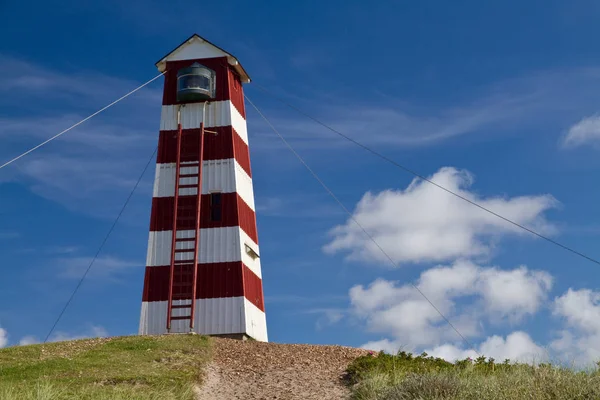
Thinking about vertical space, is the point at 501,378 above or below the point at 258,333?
below

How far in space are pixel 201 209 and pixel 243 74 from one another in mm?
6664

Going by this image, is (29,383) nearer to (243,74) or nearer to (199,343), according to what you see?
(199,343)

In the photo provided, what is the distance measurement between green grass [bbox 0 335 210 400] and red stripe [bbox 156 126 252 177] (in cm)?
767

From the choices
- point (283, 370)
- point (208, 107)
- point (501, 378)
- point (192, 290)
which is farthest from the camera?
point (208, 107)

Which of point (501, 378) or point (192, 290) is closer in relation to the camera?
point (501, 378)

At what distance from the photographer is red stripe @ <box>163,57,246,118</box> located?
106 feet

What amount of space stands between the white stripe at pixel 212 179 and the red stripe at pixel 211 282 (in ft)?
9.74

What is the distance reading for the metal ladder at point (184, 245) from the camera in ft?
96.7

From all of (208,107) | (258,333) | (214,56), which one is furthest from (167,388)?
(214,56)

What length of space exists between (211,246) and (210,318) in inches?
107

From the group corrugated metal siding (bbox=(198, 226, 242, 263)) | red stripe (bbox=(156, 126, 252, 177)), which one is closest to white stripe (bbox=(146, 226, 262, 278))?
corrugated metal siding (bbox=(198, 226, 242, 263))

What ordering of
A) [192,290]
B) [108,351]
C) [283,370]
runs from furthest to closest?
[192,290], [108,351], [283,370]

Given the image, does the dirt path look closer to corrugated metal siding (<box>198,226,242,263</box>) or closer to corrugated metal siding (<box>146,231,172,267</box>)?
corrugated metal siding (<box>198,226,242,263</box>)

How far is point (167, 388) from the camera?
20.5 m
